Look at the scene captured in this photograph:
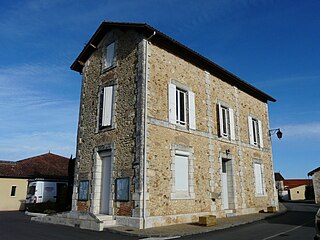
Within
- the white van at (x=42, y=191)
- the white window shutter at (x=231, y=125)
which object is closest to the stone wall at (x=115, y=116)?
the white window shutter at (x=231, y=125)

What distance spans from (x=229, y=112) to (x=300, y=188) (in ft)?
135

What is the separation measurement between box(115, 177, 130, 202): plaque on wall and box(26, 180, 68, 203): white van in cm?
1012

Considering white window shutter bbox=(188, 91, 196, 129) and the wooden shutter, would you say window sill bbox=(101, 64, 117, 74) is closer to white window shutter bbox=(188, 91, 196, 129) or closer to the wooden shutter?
white window shutter bbox=(188, 91, 196, 129)

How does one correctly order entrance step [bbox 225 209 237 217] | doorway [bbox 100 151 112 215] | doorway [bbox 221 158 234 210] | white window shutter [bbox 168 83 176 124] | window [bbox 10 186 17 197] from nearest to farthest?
doorway [bbox 100 151 112 215] < white window shutter [bbox 168 83 176 124] < entrance step [bbox 225 209 237 217] < doorway [bbox 221 158 234 210] < window [bbox 10 186 17 197]

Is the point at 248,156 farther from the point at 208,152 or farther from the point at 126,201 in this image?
the point at 126,201

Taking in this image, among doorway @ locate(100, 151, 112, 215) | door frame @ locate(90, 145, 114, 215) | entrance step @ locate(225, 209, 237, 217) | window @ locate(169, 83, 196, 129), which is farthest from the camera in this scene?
entrance step @ locate(225, 209, 237, 217)

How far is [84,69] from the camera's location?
1408 centimetres

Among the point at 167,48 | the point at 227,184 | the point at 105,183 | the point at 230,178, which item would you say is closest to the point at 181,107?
the point at 167,48

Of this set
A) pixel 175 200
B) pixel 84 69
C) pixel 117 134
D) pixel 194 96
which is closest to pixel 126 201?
pixel 175 200

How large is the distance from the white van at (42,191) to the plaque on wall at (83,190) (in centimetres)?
735

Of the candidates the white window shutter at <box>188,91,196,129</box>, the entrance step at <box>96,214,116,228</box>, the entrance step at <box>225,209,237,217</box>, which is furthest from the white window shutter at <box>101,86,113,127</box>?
the entrance step at <box>225,209,237,217</box>

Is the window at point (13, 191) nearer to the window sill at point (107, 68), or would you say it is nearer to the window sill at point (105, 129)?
the window sill at point (105, 129)

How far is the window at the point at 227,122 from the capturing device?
13953 millimetres

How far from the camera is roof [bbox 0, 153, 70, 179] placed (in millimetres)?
20669
